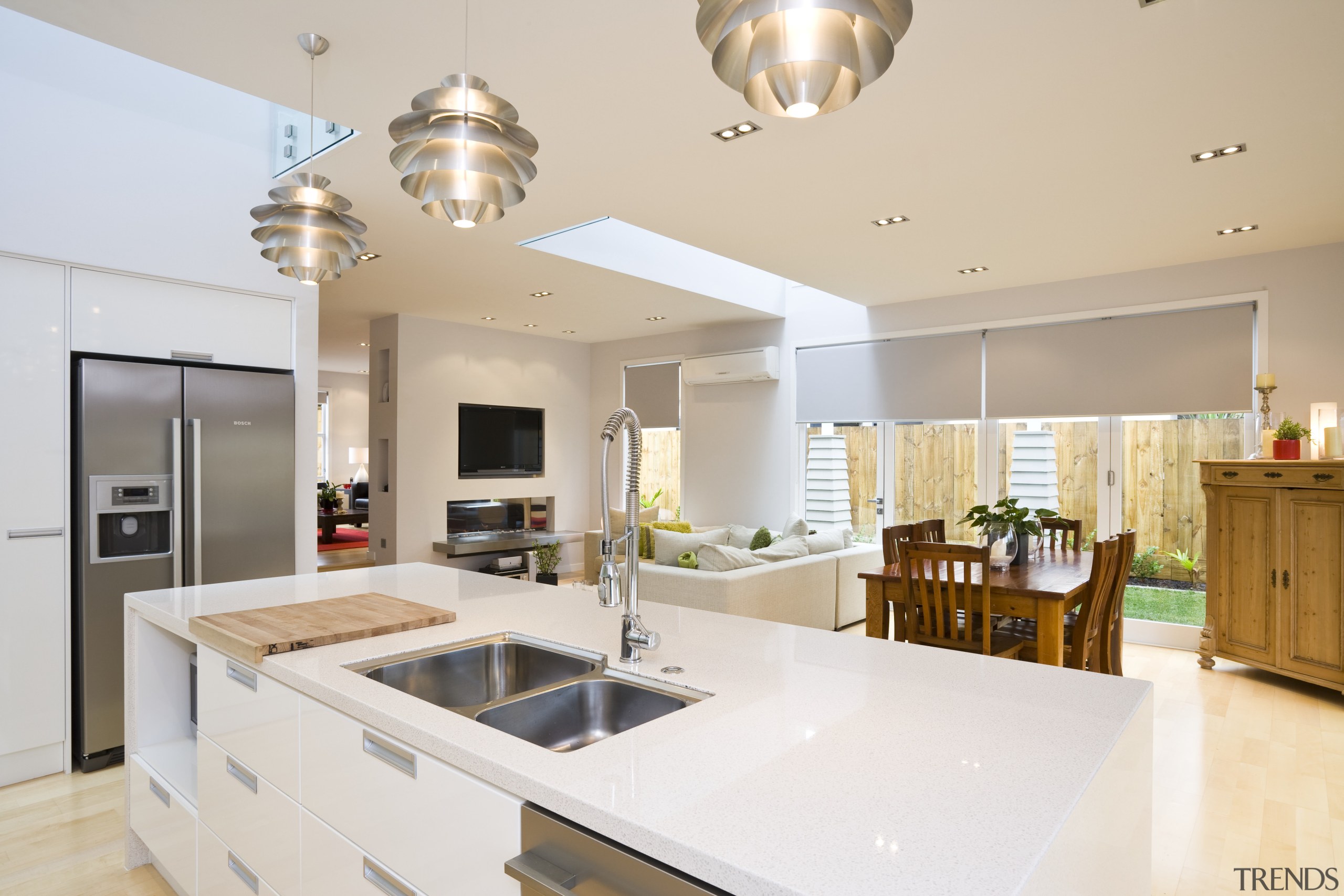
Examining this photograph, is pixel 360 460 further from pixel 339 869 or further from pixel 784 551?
pixel 339 869

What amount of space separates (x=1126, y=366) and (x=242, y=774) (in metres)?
5.72

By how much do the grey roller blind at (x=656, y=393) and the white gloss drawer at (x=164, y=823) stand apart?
5.93 m

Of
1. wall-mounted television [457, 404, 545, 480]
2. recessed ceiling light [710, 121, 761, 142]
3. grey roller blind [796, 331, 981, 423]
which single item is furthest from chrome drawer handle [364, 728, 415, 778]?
wall-mounted television [457, 404, 545, 480]

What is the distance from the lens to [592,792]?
99 centimetres

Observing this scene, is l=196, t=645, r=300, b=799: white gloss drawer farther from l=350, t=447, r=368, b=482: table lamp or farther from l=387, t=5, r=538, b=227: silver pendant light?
l=350, t=447, r=368, b=482: table lamp

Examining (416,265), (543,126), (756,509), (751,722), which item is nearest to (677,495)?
(756,509)

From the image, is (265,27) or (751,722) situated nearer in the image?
(751,722)

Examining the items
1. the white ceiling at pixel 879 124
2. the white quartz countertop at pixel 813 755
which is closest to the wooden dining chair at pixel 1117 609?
the white ceiling at pixel 879 124

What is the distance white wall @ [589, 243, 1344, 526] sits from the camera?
15.2 feet

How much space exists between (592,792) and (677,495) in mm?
7125

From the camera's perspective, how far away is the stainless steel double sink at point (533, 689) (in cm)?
145

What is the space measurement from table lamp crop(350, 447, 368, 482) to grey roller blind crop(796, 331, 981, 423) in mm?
7437

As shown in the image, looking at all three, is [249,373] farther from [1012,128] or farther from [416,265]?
[1012,128]

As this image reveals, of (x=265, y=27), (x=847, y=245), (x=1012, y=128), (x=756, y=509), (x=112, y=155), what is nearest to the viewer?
(x=265, y=27)
